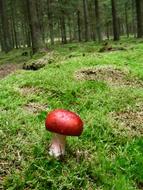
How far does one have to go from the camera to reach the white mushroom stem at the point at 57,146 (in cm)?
372

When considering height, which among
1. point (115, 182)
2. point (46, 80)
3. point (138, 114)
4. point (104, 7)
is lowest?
point (115, 182)

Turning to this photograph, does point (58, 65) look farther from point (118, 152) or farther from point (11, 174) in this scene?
point (11, 174)

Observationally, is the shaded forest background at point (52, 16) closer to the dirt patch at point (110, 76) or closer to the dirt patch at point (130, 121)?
the dirt patch at point (110, 76)

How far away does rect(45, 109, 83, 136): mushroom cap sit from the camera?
3.43 m

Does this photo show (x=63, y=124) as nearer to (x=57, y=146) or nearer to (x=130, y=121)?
(x=57, y=146)

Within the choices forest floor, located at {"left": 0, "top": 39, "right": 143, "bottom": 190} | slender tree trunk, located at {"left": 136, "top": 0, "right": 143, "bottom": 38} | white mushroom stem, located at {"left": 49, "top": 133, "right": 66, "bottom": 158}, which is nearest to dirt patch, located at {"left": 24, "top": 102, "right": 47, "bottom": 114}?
forest floor, located at {"left": 0, "top": 39, "right": 143, "bottom": 190}

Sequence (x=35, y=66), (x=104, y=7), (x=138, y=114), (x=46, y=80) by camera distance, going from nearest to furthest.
Result: (x=138, y=114) → (x=46, y=80) → (x=35, y=66) → (x=104, y=7)

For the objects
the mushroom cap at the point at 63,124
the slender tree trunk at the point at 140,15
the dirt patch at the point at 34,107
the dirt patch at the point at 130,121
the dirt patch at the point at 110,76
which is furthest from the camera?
the slender tree trunk at the point at 140,15

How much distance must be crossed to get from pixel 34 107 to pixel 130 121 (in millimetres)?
1426

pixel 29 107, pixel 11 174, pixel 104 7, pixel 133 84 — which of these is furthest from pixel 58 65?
pixel 104 7

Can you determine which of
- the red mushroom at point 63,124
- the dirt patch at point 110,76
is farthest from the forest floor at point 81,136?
the red mushroom at point 63,124

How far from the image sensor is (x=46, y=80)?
6.66 meters

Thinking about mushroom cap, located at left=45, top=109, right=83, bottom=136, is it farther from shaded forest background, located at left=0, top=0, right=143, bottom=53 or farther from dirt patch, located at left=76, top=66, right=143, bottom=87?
shaded forest background, located at left=0, top=0, right=143, bottom=53

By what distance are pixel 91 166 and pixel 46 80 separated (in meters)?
3.13
